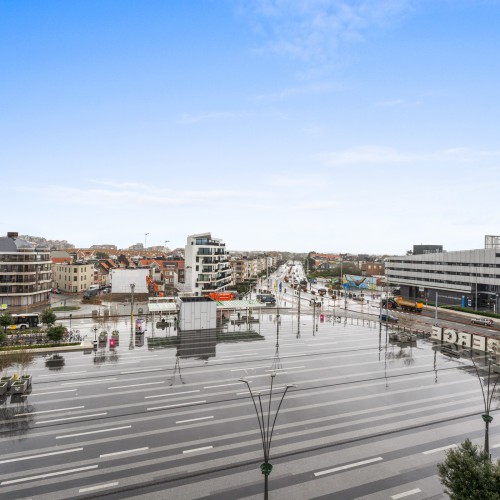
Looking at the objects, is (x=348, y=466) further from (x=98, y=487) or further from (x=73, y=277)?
(x=73, y=277)

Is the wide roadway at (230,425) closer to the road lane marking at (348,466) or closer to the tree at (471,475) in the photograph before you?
the road lane marking at (348,466)

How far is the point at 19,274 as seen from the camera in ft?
248

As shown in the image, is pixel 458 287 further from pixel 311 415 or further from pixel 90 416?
pixel 90 416

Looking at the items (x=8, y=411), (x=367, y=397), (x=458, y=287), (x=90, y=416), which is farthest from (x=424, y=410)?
(x=458, y=287)

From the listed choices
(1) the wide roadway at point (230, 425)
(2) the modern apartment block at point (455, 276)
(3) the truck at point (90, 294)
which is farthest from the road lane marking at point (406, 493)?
(3) the truck at point (90, 294)

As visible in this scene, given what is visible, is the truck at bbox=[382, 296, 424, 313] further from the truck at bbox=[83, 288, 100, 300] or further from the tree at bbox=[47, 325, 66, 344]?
the truck at bbox=[83, 288, 100, 300]

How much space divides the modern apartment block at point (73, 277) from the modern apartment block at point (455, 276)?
82.1m

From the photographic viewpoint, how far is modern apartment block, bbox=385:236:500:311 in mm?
72750

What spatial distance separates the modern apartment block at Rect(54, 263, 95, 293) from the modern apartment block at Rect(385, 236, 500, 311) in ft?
269

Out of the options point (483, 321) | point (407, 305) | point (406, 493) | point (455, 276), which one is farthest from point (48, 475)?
point (455, 276)

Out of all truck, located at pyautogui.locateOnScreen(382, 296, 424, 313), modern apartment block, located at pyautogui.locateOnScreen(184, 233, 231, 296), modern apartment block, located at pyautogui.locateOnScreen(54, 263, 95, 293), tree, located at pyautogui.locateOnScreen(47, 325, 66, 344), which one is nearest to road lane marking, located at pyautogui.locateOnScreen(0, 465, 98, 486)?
tree, located at pyautogui.locateOnScreen(47, 325, 66, 344)

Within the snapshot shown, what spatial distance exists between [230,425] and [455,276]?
236 feet

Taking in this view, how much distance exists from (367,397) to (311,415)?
19.0 feet

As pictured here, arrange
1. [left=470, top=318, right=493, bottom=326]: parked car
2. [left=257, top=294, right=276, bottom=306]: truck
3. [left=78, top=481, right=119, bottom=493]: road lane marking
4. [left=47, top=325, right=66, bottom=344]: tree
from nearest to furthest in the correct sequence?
[left=78, top=481, right=119, bottom=493]: road lane marking → [left=47, top=325, right=66, bottom=344]: tree → [left=470, top=318, right=493, bottom=326]: parked car → [left=257, top=294, right=276, bottom=306]: truck
